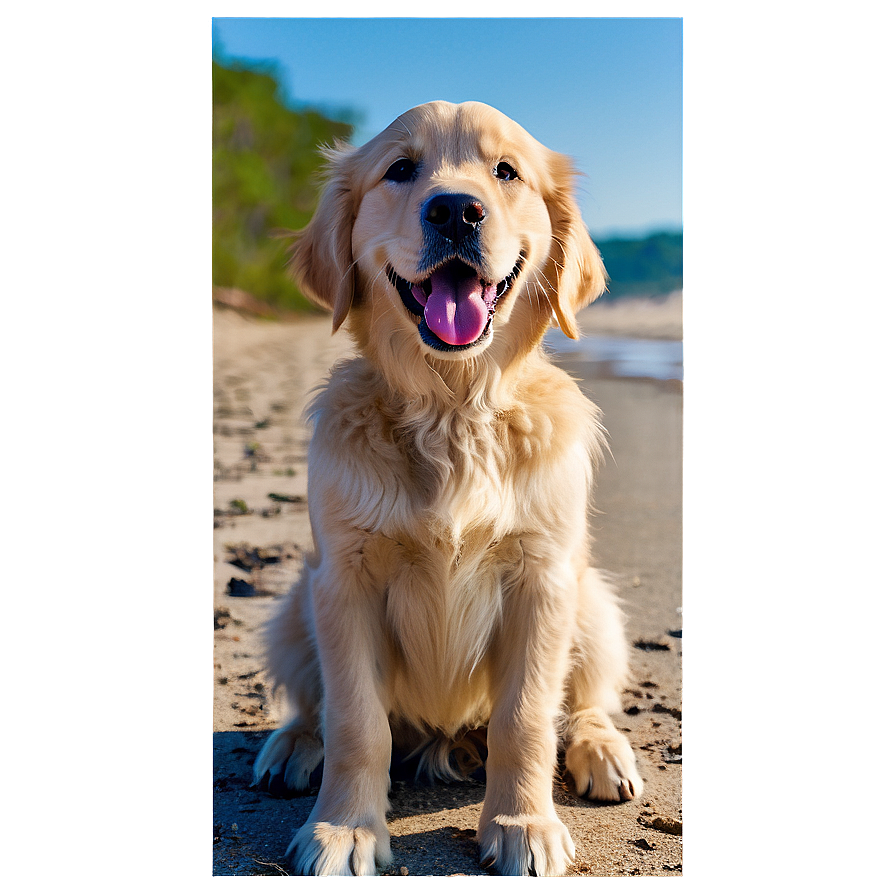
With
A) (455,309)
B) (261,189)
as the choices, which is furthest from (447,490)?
(261,189)

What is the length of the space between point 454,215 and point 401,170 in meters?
0.32

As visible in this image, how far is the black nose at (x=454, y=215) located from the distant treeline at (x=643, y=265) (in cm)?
63

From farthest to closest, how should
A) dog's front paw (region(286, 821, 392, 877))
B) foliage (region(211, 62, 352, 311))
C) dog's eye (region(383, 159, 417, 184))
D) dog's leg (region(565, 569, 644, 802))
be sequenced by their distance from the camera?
foliage (region(211, 62, 352, 311)) < dog's leg (region(565, 569, 644, 802)) < dog's eye (region(383, 159, 417, 184)) < dog's front paw (region(286, 821, 392, 877))

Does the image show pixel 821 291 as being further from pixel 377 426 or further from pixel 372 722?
pixel 372 722

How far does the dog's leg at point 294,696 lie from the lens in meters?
2.33

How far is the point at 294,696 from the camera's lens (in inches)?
98.5

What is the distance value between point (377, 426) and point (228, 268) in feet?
10.4

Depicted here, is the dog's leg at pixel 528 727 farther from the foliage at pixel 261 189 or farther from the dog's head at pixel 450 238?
the foliage at pixel 261 189

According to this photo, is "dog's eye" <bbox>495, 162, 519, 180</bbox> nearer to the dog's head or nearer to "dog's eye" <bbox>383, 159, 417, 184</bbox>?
the dog's head

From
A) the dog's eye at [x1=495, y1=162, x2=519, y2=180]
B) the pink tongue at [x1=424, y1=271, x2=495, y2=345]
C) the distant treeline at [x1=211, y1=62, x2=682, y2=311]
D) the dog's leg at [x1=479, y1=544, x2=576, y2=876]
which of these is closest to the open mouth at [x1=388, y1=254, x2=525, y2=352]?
the pink tongue at [x1=424, y1=271, x2=495, y2=345]

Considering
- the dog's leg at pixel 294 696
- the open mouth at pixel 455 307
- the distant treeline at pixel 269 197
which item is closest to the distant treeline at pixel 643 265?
the distant treeline at pixel 269 197

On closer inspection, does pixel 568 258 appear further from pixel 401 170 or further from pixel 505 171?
pixel 401 170

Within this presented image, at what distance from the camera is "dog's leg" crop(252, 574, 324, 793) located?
2332 millimetres

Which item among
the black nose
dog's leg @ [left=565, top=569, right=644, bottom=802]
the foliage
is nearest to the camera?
the black nose
